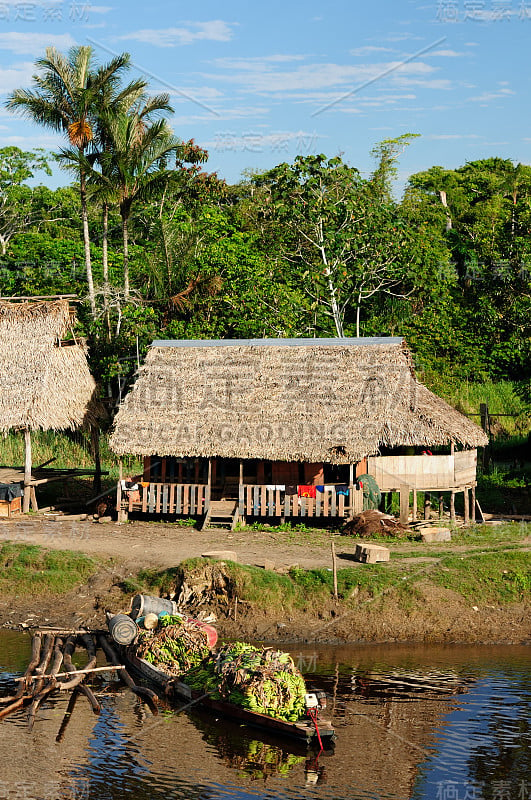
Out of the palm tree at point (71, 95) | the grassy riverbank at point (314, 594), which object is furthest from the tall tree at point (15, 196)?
the grassy riverbank at point (314, 594)

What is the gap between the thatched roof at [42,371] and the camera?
23.9m

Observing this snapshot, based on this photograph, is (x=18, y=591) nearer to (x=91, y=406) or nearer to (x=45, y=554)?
(x=45, y=554)

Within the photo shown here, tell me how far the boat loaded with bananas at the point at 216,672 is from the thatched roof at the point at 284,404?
6.94 m

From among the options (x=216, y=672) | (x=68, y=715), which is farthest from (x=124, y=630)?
(x=216, y=672)

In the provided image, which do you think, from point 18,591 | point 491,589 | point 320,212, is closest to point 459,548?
point 491,589

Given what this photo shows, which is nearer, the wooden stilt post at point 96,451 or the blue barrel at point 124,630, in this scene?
the blue barrel at point 124,630

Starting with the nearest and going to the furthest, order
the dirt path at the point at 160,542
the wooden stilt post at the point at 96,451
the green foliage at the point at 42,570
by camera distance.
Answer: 1. the green foliage at the point at 42,570
2. the dirt path at the point at 160,542
3. the wooden stilt post at the point at 96,451

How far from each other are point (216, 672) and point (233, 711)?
695mm

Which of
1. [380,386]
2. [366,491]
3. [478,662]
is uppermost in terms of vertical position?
[380,386]

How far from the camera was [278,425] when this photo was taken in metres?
23.1

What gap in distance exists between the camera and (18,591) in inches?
756

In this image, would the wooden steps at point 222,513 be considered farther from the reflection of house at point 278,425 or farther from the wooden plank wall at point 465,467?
the wooden plank wall at point 465,467

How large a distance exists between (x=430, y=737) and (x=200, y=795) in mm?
3424

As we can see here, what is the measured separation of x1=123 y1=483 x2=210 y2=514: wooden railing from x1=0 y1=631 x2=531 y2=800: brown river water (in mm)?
8049
